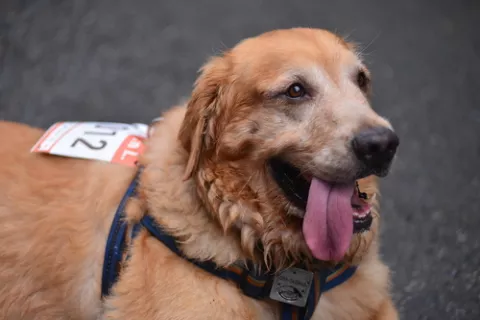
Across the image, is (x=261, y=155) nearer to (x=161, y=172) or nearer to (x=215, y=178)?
(x=215, y=178)

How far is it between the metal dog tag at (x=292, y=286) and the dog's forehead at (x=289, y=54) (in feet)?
2.89

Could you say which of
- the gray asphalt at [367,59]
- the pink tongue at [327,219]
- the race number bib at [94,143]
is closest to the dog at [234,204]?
the pink tongue at [327,219]

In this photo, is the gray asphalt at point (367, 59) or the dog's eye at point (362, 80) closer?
the dog's eye at point (362, 80)

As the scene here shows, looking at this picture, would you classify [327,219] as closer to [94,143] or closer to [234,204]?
[234,204]

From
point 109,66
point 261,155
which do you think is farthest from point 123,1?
point 261,155

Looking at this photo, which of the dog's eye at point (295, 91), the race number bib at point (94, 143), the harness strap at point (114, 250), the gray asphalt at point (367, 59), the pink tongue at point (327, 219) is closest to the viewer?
the pink tongue at point (327, 219)

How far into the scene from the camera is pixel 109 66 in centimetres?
632

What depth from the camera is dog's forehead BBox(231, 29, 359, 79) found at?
272 centimetres

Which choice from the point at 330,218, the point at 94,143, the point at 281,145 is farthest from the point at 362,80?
the point at 94,143

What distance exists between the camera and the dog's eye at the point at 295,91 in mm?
2713

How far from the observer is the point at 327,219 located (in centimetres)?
261

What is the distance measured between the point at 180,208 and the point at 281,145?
55 centimetres

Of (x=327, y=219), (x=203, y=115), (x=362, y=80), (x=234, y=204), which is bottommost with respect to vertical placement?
(x=234, y=204)

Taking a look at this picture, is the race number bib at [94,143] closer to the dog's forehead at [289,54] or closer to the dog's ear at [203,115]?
the dog's ear at [203,115]
